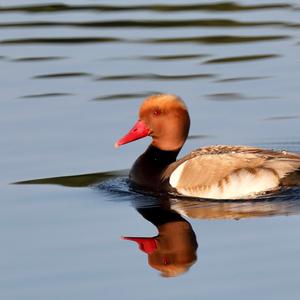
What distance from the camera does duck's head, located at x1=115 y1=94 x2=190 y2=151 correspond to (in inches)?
482

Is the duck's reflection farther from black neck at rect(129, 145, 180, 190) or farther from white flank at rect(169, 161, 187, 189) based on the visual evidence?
black neck at rect(129, 145, 180, 190)

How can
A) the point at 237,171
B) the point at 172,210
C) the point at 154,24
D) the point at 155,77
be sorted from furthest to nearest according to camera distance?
the point at 154,24 → the point at 155,77 → the point at 237,171 → the point at 172,210

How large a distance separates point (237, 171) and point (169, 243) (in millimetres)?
1530

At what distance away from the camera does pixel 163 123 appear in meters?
12.3

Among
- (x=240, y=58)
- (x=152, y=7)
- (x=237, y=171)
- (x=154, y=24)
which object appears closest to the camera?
(x=237, y=171)

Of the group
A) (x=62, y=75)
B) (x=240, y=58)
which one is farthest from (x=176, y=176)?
(x=240, y=58)

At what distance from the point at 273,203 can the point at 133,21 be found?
9069 mm

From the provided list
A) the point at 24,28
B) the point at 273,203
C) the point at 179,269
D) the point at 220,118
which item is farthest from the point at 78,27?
the point at 179,269

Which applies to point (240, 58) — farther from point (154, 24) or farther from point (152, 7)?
point (152, 7)

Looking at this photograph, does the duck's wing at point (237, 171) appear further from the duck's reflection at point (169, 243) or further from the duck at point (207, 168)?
the duck's reflection at point (169, 243)

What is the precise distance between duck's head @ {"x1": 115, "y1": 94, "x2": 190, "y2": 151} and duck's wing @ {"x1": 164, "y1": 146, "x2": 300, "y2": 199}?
27.3 inches

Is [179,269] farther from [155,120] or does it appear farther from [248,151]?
[155,120]

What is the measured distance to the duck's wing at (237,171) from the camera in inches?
451

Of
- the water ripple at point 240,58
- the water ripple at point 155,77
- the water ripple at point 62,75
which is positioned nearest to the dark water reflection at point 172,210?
the water ripple at point 155,77
